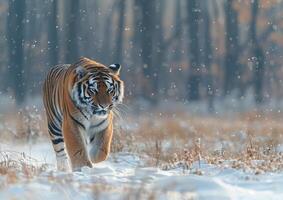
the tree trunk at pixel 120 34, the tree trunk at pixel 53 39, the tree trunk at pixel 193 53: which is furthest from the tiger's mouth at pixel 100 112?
the tree trunk at pixel 120 34

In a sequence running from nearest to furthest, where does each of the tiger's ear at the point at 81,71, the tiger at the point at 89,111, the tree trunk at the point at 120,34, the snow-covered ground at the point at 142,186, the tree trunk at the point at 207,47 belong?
1. the snow-covered ground at the point at 142,186
2. the tiger at the point at 89,111
3. the tiger's ear at the point at 81,71
4. the tree trunk at the point at 120,34
5. the tree trunk at the point at 207,47

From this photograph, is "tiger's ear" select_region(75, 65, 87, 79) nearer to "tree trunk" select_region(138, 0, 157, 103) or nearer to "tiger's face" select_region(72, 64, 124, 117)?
"tiger's face" select_region(72, 64, 124, 117)

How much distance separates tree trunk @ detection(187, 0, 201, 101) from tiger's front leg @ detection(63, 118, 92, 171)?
68.7ft

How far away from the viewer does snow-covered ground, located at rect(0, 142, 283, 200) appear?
17.1 ft

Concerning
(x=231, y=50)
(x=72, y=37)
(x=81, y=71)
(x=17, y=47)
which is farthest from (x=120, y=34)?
(x=81, y=71)

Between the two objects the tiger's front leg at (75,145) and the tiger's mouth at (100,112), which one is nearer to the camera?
the tiger's front leg at (75,145)

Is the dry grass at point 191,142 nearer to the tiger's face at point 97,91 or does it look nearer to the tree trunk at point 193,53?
the tiger's face at point 97,91

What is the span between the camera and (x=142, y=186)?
5.01m

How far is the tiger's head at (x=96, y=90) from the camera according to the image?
26.6 ft

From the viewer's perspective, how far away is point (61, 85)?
8.95 meters

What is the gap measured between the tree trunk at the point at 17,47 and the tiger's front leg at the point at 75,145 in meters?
21.2

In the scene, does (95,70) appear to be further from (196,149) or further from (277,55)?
(277,55)

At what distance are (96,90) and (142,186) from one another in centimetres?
325

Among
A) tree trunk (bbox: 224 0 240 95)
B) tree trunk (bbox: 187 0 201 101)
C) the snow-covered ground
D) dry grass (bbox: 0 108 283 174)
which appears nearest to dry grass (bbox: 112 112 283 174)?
dry grass (bbox: 0 108 283 174)
